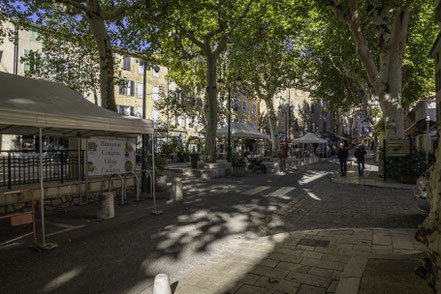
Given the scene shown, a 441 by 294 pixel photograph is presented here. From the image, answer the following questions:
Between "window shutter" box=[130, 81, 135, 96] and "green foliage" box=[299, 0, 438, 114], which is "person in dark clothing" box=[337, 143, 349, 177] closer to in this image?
"green foliage" box=[299, 0, 438, 114]

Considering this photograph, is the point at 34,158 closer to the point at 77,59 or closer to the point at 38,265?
the point at 38,265

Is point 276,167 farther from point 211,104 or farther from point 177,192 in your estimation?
point 177,192

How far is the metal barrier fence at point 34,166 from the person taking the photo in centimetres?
710

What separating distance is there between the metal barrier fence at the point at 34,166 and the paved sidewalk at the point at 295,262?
553 centimetres

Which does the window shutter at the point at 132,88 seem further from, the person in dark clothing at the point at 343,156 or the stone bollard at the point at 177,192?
the stone bollard at the point at 177,192

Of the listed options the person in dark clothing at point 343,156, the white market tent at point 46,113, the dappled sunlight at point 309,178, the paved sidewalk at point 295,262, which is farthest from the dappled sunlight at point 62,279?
the person in dark clothing at point 343,156

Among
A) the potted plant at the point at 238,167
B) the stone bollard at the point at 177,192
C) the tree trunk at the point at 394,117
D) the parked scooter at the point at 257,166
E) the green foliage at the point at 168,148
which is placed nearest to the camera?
the stone bollard at the point at 177,192

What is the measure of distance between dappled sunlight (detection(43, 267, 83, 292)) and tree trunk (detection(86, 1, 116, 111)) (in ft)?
24.6

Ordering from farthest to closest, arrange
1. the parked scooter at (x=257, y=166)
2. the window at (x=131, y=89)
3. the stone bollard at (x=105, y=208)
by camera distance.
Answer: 1. the window at (x=131, y=89)
2. the parked scooter at (x=257, y=166)
3. the stone bollard at (x=105, y=208)

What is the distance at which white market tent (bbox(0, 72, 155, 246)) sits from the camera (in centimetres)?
484

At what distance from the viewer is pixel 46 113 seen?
5.15 metres

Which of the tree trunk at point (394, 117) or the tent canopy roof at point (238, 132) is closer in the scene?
the tree trunk at point (394, 117)

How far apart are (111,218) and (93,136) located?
2902mm

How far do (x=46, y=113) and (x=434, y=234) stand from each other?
5.57 metres
